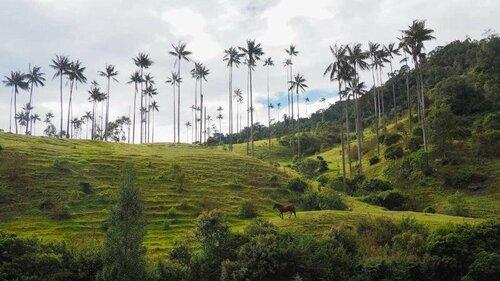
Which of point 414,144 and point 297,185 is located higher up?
point 414,144

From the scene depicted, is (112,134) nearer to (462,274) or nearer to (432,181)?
(432,181)

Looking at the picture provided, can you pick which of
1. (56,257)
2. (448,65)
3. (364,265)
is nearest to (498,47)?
(448,65)

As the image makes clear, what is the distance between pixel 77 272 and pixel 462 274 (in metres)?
26.1

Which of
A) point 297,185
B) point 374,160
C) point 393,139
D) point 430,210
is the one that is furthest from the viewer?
point 393,139

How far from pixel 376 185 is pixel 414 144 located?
17.9 meters

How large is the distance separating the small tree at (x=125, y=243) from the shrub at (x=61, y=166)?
37208 millimetres

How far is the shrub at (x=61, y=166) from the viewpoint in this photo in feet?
208

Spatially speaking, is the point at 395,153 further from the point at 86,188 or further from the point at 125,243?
the point at 125,243

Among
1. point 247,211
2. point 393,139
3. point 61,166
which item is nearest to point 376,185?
point 393,139

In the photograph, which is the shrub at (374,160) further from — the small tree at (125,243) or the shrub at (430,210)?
the small tree at (125,243)

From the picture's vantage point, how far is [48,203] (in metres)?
52.8

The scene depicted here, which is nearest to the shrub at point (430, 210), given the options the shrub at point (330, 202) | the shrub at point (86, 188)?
the shrub at point (330, 202)

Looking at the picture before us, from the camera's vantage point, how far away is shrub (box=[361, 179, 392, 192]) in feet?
233

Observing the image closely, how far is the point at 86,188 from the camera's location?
58062mm
